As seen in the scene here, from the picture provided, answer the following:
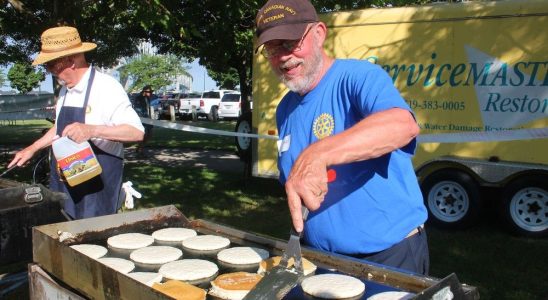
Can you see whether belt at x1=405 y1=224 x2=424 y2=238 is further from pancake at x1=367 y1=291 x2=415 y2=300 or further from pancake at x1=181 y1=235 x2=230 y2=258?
pancake at x1=181 y1=235 x2=230 y2=258

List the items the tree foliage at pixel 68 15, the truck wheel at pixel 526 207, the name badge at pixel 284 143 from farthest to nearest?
the tree foliage at pixel 68 15 → the truck wheel at pixel 526 207 → the name badge at pixel 284 143

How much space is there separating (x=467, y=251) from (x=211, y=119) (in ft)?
85.8

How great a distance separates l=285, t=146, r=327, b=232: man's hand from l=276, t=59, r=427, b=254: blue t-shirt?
1.36ft

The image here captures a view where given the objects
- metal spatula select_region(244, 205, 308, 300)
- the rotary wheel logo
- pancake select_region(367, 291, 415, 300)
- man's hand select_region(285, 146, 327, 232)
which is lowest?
pancake select_region(367, 291, 415, 300)

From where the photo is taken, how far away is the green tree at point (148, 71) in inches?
2638

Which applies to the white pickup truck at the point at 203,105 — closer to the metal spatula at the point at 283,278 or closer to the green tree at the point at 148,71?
the metal spatula at the point at 283,278

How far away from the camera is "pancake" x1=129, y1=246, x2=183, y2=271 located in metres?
2.37

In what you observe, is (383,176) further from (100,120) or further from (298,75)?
(100,120)

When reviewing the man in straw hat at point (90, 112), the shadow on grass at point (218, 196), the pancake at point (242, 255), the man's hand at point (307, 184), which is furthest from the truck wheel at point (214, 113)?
the man's hand at point (307, 184)

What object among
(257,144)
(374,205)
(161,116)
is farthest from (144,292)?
(161,116)

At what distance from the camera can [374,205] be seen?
1911 mm

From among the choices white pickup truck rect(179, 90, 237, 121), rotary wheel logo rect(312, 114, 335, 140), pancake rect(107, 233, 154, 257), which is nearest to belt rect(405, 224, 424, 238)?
rotary wheel logo rect(312, 114, 335, 140)

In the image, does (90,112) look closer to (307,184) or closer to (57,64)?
(57,64)

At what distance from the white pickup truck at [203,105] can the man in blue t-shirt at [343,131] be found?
95.3 ft
